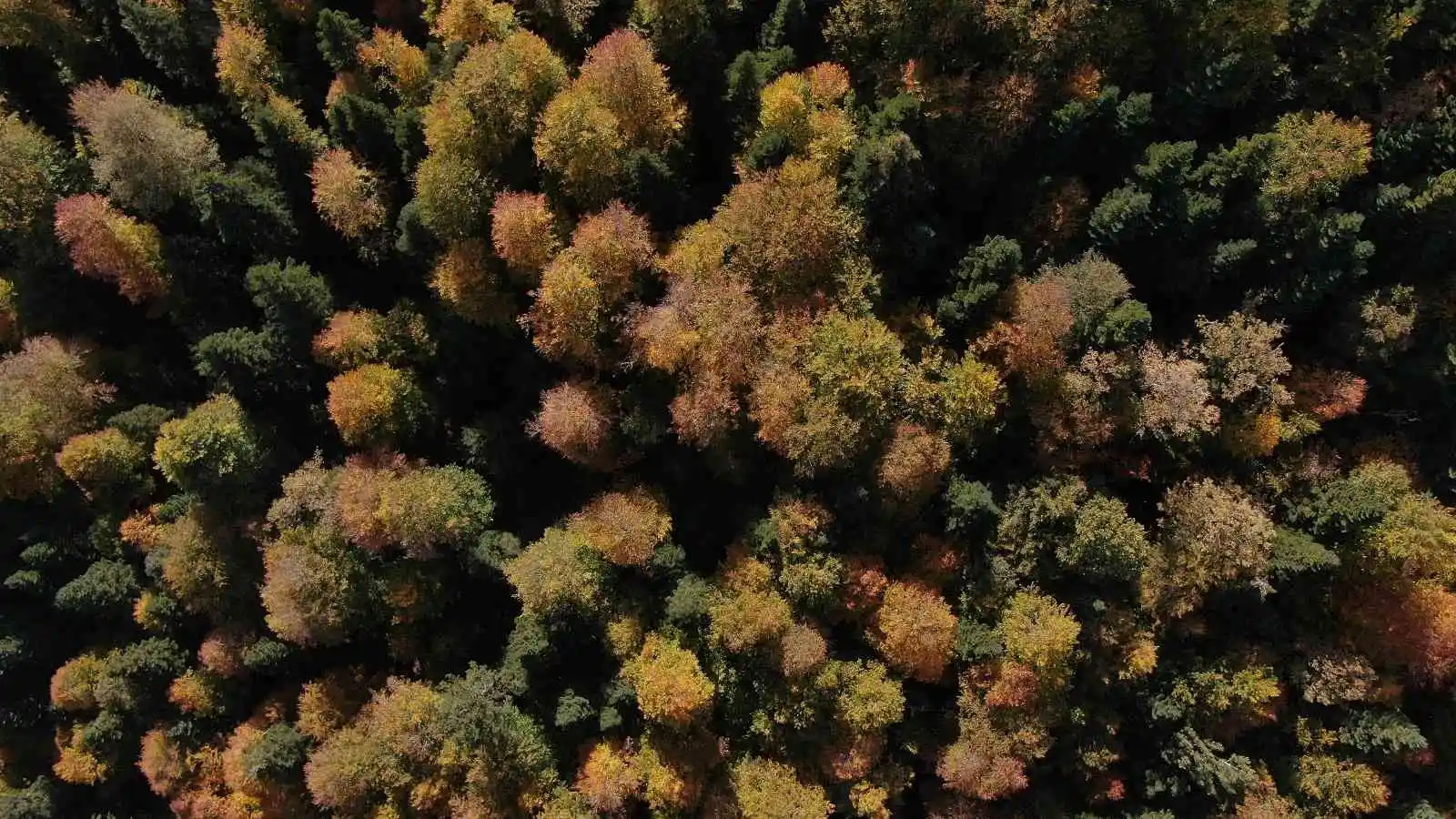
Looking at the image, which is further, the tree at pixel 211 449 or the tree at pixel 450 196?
the tree at pixel 211 449

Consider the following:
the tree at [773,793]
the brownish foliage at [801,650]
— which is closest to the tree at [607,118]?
the brownish foliage at [801,650]

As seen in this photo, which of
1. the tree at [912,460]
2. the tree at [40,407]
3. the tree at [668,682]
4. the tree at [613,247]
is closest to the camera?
the tree at [912,460]

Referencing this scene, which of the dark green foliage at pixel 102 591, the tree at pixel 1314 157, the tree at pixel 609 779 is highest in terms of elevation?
the tree at pixel 1314 157

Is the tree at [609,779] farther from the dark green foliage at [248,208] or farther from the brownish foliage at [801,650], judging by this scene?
the dark green foliage at [248,208]

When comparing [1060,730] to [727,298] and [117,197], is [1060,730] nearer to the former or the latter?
[727,298]

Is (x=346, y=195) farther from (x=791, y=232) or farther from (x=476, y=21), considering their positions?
(x=791, y=232)

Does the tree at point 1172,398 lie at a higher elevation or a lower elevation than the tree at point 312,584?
higher
